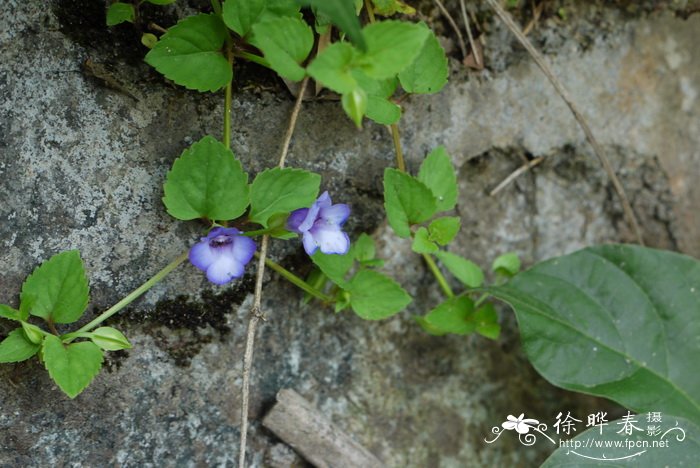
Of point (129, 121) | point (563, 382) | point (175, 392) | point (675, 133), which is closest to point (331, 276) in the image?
point (175, 392)

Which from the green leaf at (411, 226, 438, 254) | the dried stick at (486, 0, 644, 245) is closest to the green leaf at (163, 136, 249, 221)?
the green leaf at (411, 226, 438, 254)

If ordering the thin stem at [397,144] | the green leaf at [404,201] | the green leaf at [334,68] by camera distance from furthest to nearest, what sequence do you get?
the thin stem at [397,144] → the green leaf at [404,201] → the green leaf at [334,68]

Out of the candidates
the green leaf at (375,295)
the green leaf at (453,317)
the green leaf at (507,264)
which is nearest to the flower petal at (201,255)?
the green leaf at (375,295)

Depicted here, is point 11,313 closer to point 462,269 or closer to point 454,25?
point 462,269

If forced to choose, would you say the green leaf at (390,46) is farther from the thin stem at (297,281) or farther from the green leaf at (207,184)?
the thin stem at (297,281)

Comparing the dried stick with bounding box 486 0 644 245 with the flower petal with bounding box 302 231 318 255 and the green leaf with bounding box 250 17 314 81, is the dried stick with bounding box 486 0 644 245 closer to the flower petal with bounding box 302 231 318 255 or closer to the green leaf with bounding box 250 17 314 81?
the green leaf with bounding box 250 17 314 81
